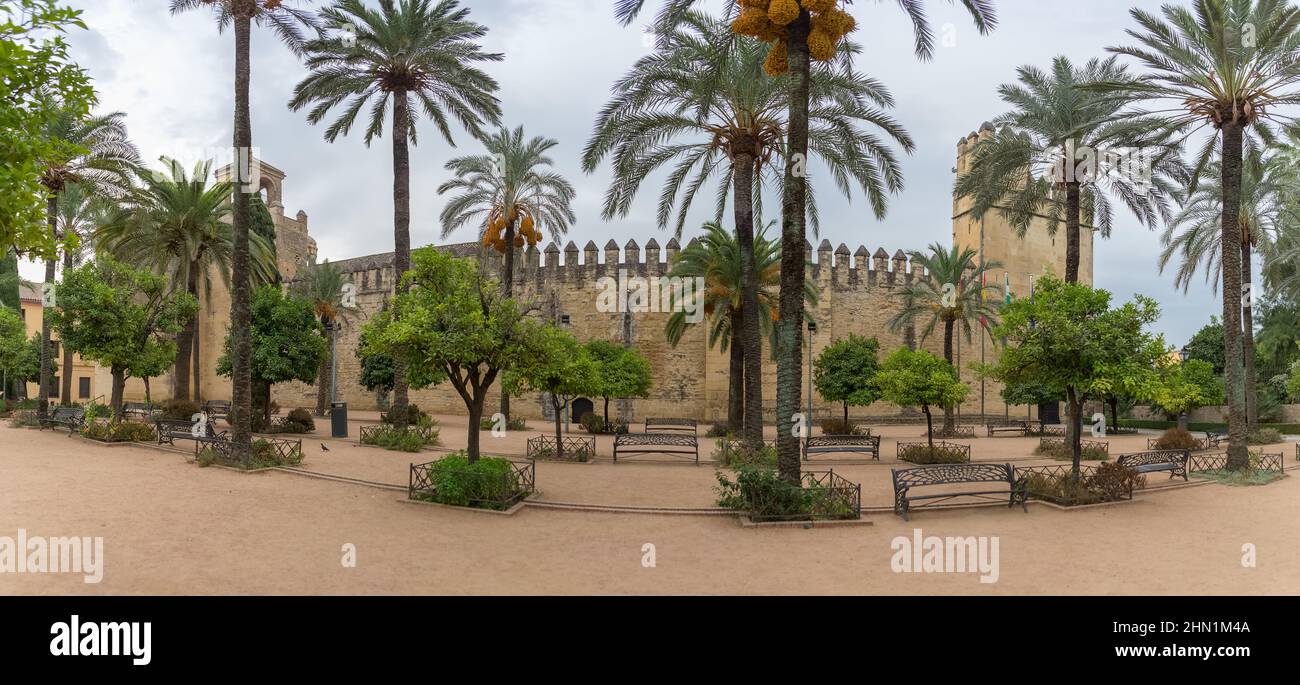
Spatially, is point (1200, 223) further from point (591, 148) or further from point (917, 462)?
point (591, 148)

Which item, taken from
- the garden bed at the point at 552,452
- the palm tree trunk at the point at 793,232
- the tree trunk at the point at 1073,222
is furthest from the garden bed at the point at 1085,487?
the garden bed at the point at 552,452

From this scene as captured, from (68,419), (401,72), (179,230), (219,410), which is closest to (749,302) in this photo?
(401,72)

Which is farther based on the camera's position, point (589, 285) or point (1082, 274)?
point (1082, 274)

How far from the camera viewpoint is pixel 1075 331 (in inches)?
437

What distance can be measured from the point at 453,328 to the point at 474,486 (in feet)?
8.30

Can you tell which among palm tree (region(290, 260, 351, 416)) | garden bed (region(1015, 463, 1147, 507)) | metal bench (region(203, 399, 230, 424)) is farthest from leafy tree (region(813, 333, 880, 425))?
palm tree (region(290, 260, 351, 416))

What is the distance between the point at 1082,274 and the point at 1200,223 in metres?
18.9

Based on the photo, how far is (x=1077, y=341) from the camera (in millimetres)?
11062

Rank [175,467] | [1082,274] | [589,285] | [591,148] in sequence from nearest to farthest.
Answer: [175,467], [591,148], [589,285], [1082,274]

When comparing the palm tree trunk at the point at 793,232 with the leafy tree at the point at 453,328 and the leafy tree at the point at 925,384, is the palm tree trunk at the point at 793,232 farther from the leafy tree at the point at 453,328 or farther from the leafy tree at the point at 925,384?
the leafy tree at the point at 925,384

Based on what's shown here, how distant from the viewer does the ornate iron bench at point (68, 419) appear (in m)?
18.0

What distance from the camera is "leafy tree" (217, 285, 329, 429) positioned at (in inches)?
795

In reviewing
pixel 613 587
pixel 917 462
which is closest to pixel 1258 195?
pixel 917 462

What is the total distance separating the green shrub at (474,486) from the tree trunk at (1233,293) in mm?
14815
